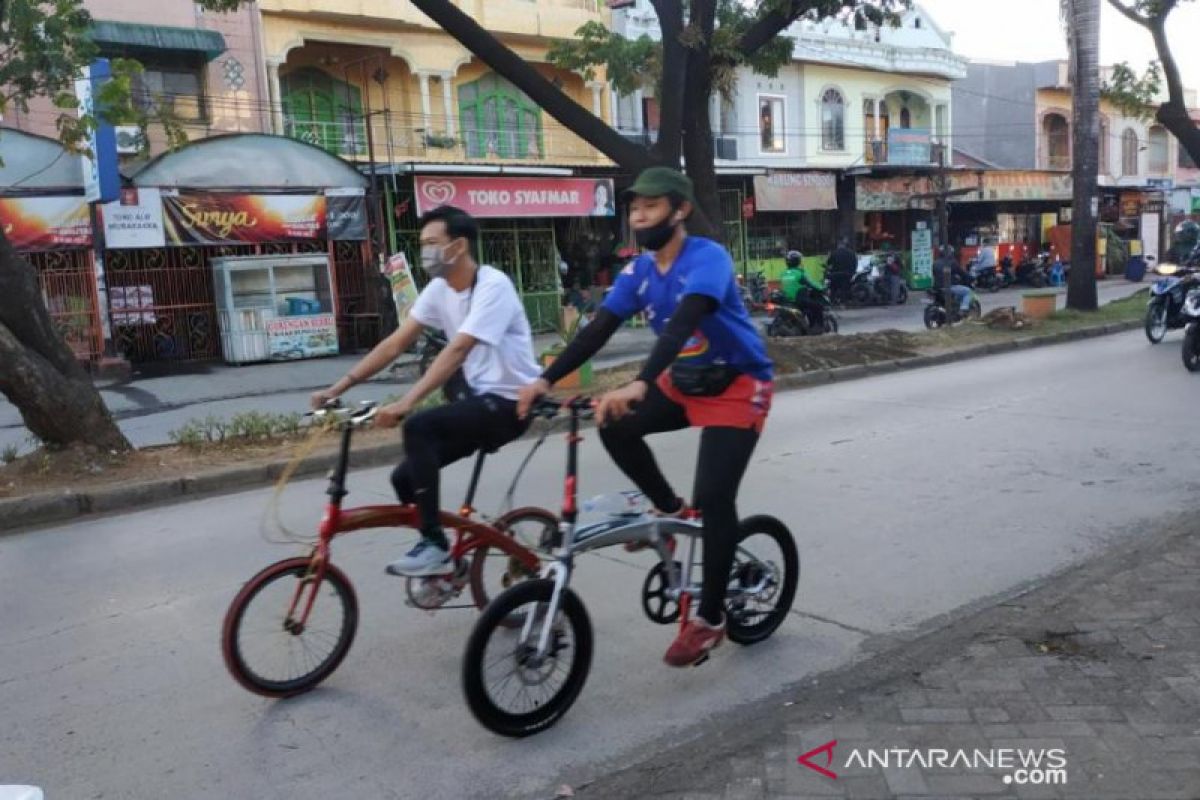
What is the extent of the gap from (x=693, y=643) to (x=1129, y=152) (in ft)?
146

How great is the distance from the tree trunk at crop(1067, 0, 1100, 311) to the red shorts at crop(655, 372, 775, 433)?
17.0 m

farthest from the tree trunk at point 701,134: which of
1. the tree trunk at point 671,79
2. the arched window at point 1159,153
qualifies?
the arched window at point 1159,153

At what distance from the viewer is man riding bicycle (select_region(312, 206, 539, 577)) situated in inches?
154

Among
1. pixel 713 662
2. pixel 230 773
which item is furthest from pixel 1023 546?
pixel 230 773

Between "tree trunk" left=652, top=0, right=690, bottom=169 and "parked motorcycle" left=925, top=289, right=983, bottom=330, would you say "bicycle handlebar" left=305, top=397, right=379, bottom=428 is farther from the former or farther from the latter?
"parked motorcycle" left=925, top=289, right=983, bottom=330

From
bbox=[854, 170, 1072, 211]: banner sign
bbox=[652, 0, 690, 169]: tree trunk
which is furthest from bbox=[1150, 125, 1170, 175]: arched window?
bbox=[652, 0, 690, 169]: tree trunk

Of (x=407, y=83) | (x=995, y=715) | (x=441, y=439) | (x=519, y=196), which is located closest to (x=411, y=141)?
(x=407, y=83)

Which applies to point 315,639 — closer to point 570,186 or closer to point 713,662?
point 713,662

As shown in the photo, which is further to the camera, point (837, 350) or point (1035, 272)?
point (1035, 272)

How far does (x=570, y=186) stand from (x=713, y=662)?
18888mm

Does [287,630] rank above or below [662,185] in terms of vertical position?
below

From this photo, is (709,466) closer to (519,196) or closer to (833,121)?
(519,196)

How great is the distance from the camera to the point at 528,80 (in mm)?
11938

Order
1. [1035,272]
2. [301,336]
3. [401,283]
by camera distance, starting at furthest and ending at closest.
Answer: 1. [1035,272]
2. [301,336]
3. [401,283]
